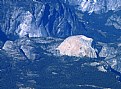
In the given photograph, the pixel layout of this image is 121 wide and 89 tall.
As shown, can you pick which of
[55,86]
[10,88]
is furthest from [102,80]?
[10,88]

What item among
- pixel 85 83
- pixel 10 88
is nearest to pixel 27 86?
pixel 10 88

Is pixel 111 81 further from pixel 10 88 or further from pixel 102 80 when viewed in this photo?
pixel 10 88

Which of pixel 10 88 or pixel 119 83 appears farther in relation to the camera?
pixel 119 83

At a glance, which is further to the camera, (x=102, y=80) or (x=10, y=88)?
(x=102, y=80)

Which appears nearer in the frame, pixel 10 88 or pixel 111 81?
pixel 10 88

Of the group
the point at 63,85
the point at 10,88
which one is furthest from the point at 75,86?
the point at 10,88

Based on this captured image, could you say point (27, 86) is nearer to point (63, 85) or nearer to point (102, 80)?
point (63, 85)

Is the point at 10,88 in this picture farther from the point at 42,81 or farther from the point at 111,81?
the point at 111,81
